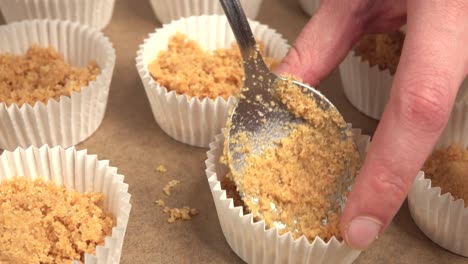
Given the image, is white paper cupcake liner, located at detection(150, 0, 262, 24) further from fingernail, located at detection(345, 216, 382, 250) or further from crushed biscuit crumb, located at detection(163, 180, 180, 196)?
fingernail, located at detection(345, 216, 382, 250)

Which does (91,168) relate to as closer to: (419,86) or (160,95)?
(160,95)

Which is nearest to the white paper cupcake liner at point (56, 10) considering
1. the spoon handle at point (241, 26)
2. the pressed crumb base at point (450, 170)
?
the spoon handle at point (241, 26)

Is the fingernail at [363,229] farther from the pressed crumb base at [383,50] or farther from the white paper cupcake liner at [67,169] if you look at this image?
the pressed crumb base at [383,50]

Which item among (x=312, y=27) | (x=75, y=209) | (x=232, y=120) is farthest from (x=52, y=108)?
(x=312, y=27)

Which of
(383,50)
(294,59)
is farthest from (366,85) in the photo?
(294,59)

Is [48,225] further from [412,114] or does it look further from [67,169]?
[412,114]

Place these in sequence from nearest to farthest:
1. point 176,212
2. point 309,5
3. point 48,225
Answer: point 48,225, point 176,212, point 309,5

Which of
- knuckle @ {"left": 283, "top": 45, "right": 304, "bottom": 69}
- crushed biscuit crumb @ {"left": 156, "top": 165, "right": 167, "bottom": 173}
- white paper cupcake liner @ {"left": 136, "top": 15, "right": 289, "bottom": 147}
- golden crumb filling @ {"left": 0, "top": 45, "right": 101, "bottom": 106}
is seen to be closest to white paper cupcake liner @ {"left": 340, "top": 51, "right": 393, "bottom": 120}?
white paper cupcake liner @ {"left": 136, "top": 15, "right": 289, "bottom": 147}
